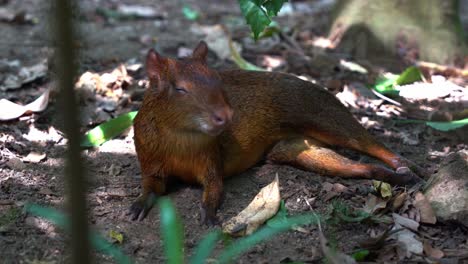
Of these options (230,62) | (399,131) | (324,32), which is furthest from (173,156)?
(324,32)

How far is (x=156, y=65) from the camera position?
4242mm

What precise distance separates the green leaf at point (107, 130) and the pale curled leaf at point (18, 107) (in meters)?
0.54

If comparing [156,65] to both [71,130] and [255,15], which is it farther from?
[71,130]

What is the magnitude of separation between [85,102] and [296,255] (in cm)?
275

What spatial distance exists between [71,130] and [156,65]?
7.22 ft

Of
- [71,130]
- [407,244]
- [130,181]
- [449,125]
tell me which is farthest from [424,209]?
[71,130]

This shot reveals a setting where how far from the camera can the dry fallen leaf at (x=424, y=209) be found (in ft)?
12.5

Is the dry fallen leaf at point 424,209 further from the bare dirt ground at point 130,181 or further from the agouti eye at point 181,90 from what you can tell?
the agouti eye at point 181,90

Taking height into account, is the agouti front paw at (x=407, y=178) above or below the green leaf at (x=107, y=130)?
above

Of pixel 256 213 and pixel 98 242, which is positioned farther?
pixel 256 213

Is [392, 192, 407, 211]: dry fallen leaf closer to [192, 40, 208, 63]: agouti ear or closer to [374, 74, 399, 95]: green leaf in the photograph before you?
[192, 40, 208, 63]: agouti ear

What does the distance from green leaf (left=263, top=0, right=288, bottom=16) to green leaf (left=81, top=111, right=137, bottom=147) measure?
5.61 ft

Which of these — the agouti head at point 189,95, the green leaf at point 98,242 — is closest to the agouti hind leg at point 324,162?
the agouti head at point 189,95

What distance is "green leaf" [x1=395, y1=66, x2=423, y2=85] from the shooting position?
5891mm
